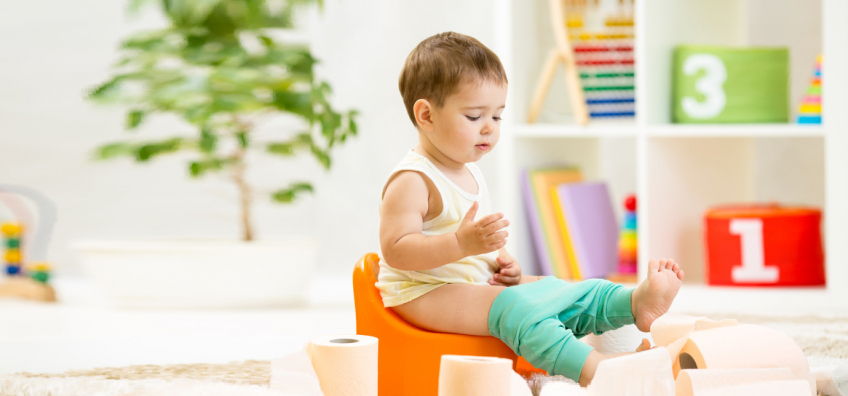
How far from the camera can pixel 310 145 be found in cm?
193

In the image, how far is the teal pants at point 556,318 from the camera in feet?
2.94

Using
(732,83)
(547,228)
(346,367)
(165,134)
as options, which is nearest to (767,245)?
(732,83)

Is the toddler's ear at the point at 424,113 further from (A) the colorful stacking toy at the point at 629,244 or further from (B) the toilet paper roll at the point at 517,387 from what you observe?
(A) the colorful stacking toy at the point at 629,244

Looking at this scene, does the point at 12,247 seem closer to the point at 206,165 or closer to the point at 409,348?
the point at 206,165

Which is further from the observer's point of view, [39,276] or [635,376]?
[39,276]

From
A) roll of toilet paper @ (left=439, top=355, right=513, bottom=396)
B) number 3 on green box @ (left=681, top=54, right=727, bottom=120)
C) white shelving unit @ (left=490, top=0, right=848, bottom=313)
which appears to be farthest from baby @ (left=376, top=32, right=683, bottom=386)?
number 3 on green box @ (left=681, top=54, right=727, bottom=120)

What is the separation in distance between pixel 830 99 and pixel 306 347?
1.22m

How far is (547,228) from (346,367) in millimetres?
1118

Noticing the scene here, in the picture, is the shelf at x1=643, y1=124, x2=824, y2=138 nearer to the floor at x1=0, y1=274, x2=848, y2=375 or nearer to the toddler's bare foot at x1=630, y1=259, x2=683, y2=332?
the floor at x1=0, y1=274, x2=848, y2=375

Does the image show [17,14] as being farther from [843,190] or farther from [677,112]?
[843,190]

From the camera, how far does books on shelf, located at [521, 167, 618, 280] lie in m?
1.90

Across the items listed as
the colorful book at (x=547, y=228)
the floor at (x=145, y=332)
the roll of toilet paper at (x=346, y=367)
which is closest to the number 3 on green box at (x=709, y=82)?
the colorful book at (x=547, y=228)

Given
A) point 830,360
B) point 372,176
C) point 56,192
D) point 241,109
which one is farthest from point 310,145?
point 830,360

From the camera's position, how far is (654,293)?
94 cm
